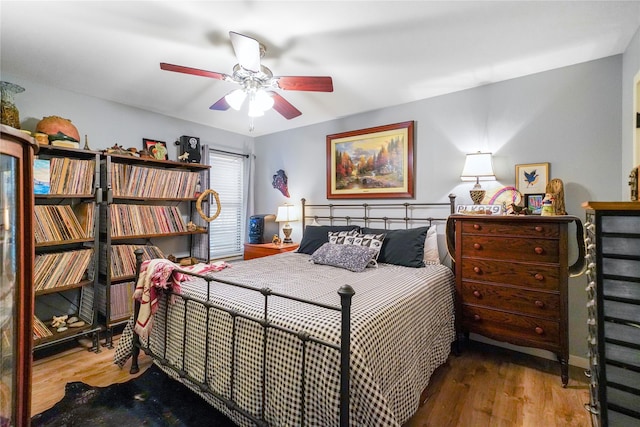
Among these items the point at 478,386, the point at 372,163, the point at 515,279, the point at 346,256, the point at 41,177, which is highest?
the point at 372,163

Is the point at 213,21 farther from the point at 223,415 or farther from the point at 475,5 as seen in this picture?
the point at 223,415

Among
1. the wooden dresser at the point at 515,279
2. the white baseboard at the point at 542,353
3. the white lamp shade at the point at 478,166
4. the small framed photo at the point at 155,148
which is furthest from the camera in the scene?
the small framed photo at the point at 155,148

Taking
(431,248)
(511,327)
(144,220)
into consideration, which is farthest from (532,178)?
(144,220)

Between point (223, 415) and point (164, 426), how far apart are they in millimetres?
306

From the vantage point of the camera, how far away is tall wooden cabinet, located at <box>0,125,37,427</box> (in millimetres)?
771

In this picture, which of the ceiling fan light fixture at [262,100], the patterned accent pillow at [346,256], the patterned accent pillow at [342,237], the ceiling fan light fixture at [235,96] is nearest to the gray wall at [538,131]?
the patterned accent pillow at [342,237]

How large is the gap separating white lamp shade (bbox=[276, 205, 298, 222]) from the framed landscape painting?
511 mm

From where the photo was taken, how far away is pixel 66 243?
2.41 meters

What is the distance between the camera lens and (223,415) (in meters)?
1.69

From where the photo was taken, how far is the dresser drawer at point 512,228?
6.63 feet

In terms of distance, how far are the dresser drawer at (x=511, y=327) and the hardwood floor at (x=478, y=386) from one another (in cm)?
28

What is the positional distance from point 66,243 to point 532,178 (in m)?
3.92

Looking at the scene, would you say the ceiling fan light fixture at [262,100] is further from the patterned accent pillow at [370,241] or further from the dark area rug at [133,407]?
the dark area rug at [133,407]

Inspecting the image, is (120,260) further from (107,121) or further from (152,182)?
(107,121)
